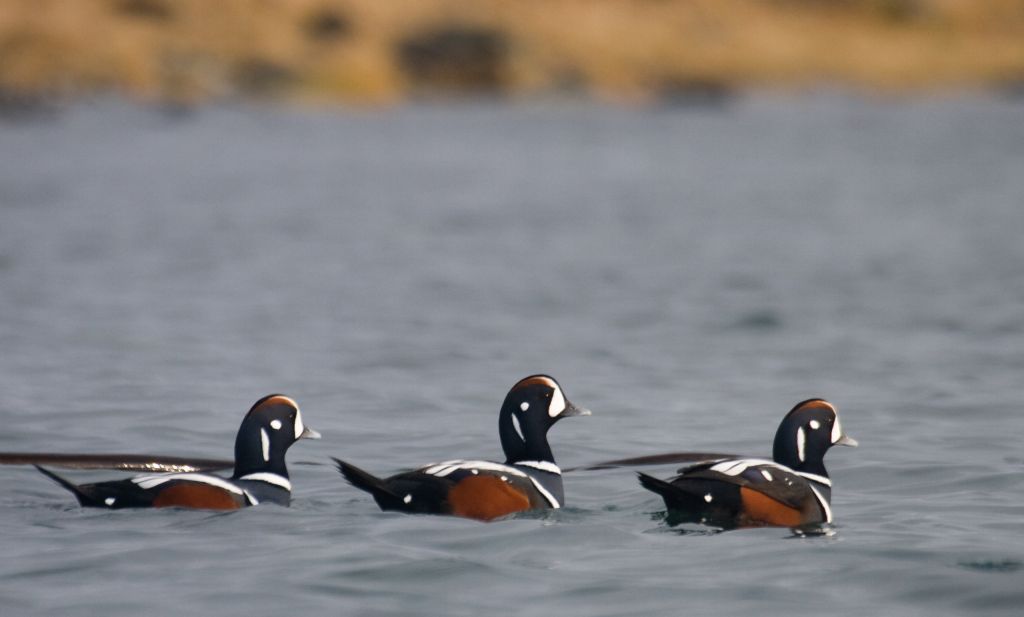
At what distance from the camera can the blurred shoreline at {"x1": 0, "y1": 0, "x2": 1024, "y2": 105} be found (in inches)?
2616

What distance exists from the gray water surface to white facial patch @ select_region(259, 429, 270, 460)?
363 millimetres

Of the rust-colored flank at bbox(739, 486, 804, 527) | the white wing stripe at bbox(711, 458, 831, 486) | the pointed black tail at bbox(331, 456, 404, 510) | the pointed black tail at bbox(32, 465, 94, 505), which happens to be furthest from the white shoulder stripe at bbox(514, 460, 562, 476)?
the pointed black tail at bbox(32, 465, 94, 505)

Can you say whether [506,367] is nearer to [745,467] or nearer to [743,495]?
[745,467]

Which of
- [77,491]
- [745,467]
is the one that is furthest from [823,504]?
[77,491]

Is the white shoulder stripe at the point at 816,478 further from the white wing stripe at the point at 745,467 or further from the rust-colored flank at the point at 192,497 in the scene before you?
the rust-colored flank at the point at 192,497

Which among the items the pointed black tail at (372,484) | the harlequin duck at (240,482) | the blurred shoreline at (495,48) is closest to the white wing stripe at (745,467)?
the pointed black tail at (372,484)

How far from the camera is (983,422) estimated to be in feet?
39.8

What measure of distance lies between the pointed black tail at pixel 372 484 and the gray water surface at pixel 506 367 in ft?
0.32

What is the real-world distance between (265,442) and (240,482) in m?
0.26

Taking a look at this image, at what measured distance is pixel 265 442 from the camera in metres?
9.27

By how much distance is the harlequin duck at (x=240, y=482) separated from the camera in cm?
880

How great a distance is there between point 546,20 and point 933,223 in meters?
56.0

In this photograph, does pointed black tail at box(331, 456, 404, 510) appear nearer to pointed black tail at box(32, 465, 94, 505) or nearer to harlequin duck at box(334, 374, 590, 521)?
harlequin duck at box(334, 374, 590, 521)

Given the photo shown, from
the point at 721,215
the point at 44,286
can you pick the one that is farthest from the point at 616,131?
the point at 44,286
